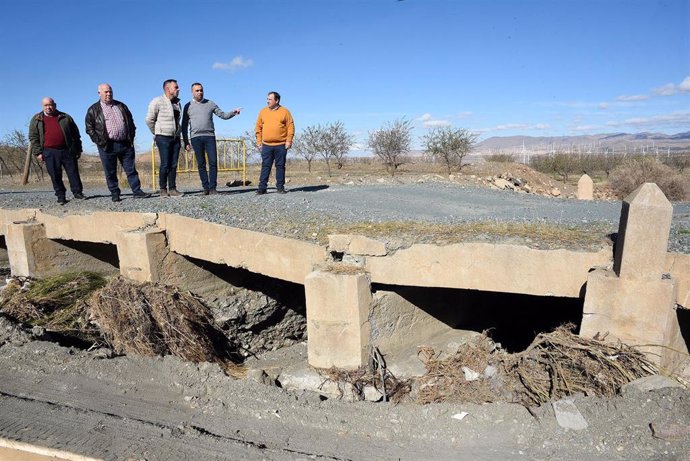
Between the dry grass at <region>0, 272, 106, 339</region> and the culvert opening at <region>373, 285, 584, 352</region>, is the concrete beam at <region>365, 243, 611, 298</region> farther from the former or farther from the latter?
the dry grass at <region>0, 272, 106, 339</region>

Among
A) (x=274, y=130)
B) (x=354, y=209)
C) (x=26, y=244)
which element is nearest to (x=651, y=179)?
(x=354, y=209)

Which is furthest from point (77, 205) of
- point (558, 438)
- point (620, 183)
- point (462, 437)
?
point (620, 183)

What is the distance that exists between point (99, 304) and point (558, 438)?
200 inches

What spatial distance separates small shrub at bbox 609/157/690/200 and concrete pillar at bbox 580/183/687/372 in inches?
511

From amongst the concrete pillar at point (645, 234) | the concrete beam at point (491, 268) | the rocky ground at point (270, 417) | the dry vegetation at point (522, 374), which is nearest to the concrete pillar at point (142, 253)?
the rocky ground at point (270, 417)

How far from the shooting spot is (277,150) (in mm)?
7984

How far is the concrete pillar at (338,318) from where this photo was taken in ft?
15.7

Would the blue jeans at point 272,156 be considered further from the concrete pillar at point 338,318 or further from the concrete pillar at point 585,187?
the concrete pillar at point 585,187

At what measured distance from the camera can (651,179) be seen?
17.9m

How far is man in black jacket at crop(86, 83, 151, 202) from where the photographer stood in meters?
7.45

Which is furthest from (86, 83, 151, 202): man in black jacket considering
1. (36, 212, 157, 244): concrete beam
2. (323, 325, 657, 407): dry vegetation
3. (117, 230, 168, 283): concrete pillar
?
(323, 325, 657, 407): dry vegetation

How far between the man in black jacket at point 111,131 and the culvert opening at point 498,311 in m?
4.80

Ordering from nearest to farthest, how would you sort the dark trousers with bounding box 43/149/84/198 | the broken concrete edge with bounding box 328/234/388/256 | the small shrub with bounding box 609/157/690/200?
the broken concrete edge with bounding box 328/234/388/256 → the dark trousers with bounding box 43/149/84/198 → the small shrub with bounding box 609/157/690/200

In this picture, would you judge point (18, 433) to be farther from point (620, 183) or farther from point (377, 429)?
point (620, 183)
